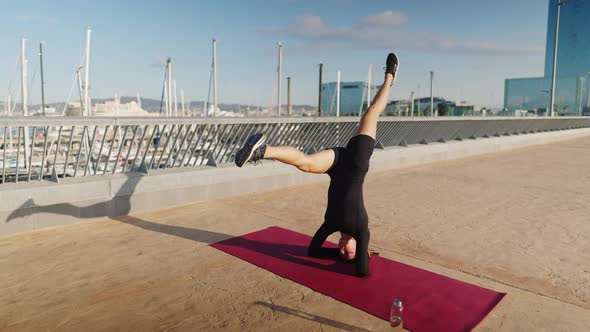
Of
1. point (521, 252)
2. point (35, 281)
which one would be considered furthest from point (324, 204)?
point (35, 281)

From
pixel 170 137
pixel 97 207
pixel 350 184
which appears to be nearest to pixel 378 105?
pixel 350 184

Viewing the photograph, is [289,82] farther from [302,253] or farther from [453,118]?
[302,253]

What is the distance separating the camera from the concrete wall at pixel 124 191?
5.23 m

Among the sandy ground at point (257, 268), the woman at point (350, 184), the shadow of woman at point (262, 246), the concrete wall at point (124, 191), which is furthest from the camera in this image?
the concrete wall at point (124, 191)

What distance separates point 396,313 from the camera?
111 inches

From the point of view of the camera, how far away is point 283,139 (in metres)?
8.98

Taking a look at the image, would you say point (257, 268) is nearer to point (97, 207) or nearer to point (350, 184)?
point (350, 184)

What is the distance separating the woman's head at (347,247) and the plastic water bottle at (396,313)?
1305 millimetres

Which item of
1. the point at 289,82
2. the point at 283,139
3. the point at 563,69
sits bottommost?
the point at 283,139

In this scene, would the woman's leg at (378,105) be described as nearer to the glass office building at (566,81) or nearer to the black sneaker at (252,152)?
the black sneaker at (252,152)

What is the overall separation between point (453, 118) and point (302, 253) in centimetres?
1174

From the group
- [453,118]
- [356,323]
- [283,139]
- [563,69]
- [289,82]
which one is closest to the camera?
[356,323]

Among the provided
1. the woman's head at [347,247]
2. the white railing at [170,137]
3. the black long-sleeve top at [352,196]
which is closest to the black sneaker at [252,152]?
the black long-sleeve top at [352,196]

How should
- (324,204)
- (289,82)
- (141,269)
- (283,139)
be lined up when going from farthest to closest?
(289,82) → (283,139) → (324,204) → (141,269)
